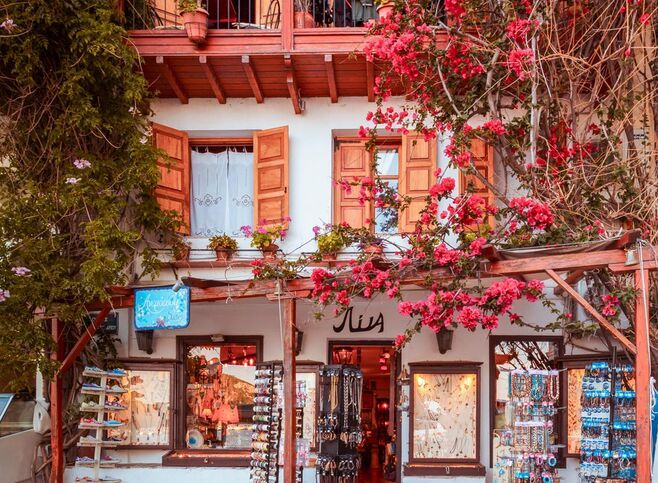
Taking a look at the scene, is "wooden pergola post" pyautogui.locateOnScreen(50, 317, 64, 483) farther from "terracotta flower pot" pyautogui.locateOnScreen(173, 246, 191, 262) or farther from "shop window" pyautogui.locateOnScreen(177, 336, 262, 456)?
"shop window" pyautogui.locateOnScreen(177, 336, 262, 456)

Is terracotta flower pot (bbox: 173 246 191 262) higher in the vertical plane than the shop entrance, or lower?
higher

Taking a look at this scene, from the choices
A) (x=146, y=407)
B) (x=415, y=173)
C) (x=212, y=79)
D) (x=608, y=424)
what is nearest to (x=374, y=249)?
(x=415, y=173)

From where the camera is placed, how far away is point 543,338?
1378cm

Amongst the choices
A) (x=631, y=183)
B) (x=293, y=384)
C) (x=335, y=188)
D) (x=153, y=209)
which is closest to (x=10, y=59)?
(x=153, y=209)

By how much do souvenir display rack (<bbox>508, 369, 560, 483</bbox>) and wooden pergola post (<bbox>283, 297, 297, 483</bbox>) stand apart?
2709 millimetres

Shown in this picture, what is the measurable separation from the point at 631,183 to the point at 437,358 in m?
3.90

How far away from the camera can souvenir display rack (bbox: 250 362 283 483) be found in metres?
12.1

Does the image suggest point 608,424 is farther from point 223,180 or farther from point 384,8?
point 223,180

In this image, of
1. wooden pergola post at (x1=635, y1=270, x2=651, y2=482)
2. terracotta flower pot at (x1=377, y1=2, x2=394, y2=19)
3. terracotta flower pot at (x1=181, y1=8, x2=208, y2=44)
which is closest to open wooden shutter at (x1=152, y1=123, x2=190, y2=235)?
terracotta flower pot at (x1=181, y1=8, x2=208, y2=44)

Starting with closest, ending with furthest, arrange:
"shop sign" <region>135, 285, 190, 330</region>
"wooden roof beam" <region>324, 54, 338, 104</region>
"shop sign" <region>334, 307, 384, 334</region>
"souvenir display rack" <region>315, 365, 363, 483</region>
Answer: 1. "shop sign" <region>135, 285, 190, 330</region>
2. "souvenir display rack" <region>315, 365, 363, 483</region>
3. "wooden roof beam" <region>324, 54, 338, 104</region>
4. "shop sign" <region>334, 307, 384, 334</region>

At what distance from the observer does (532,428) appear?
1160 centimetres

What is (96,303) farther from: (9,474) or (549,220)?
→ (549,220)

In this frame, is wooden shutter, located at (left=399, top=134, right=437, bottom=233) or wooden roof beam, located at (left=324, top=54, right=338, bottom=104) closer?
wooden roof beam, located at (left=324, top=54, right=338, bottom=104)

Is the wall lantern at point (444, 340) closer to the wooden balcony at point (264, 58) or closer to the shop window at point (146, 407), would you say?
the wooden balcony at point (264, 58)
